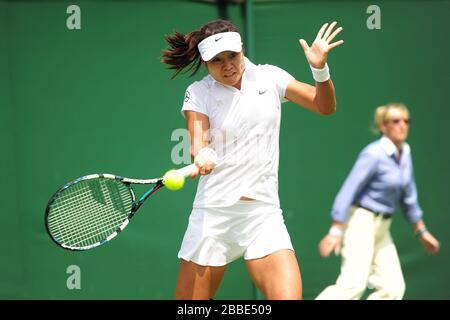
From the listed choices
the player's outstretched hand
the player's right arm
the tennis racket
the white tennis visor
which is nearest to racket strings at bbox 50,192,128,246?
the tennis racket

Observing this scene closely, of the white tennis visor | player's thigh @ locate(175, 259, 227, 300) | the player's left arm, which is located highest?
the white tennis visor

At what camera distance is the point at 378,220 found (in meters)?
5.13

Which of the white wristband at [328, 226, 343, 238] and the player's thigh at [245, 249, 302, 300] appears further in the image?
the white wristband at [328, 226, 343, 238]

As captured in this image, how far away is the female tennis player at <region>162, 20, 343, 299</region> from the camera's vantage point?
143 inches

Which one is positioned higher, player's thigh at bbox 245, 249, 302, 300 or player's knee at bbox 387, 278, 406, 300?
player's thigh at bbox 245, 249, 302, 300

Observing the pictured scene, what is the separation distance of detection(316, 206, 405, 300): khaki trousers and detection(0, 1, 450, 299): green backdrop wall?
2.08 ft

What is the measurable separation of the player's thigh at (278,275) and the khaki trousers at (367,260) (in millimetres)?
1537

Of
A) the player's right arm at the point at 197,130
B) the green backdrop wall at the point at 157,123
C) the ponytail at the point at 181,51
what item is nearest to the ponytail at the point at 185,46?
the ponytail at the point at 181,51

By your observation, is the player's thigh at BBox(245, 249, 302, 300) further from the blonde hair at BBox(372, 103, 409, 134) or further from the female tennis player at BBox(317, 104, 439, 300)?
the blonde hair at BBox(372, 103, 409, 134)

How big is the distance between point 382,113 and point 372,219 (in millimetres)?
773

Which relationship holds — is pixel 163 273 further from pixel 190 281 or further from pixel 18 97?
pixel 190 281

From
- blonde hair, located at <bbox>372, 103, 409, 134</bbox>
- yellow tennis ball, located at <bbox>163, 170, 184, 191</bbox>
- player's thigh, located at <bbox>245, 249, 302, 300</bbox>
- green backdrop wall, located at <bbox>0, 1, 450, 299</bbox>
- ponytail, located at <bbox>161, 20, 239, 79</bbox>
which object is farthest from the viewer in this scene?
blonde hair, located at <bbox>372, 103, 409, 134</bbox>

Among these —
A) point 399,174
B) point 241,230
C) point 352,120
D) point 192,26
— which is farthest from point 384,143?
point 241,230
